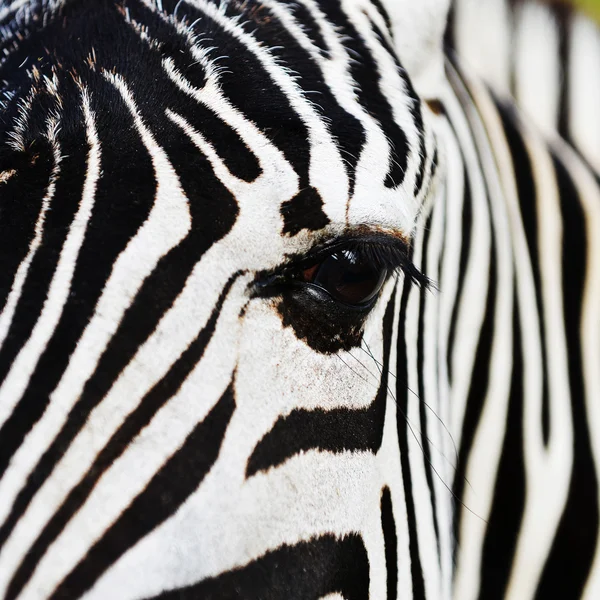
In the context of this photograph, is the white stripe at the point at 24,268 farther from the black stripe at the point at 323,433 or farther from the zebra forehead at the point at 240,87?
the black stripe at the point at 323,433

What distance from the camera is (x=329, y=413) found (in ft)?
4.44

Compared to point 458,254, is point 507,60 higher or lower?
higher

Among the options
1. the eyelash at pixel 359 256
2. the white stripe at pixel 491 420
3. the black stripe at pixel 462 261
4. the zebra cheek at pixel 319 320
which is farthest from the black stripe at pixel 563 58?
the zebra cheek at pixel 319 320

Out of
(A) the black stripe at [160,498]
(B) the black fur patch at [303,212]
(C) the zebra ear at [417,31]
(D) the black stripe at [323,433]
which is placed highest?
(C) the zebra ear at [417,31]

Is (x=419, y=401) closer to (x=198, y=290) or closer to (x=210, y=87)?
(x=198, y=290)

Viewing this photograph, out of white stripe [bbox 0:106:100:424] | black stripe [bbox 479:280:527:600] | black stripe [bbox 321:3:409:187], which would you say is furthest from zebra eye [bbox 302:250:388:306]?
black stripe [bbox 479:280:527:600]

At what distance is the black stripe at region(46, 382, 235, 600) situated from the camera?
112 cm

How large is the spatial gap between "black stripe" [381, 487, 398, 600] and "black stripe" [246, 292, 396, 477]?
150mm

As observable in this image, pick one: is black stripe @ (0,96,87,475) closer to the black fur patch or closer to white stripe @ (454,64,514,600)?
the black fur patch

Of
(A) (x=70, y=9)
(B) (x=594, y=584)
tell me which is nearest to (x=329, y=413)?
(A) (x=70, y=9)

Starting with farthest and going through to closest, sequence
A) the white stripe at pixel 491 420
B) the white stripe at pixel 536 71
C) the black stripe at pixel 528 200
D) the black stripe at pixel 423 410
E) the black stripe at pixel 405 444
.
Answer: the white stripe at pixel 536 71, the black stripe at pixel 528 200, the white stripe at pixel 491 420, the black stripe at pixel 423 410, the black stripe at pixel 405 444

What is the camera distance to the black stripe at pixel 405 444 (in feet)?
5.30

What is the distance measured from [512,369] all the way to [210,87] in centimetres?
129

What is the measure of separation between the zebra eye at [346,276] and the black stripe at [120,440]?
19 cm
